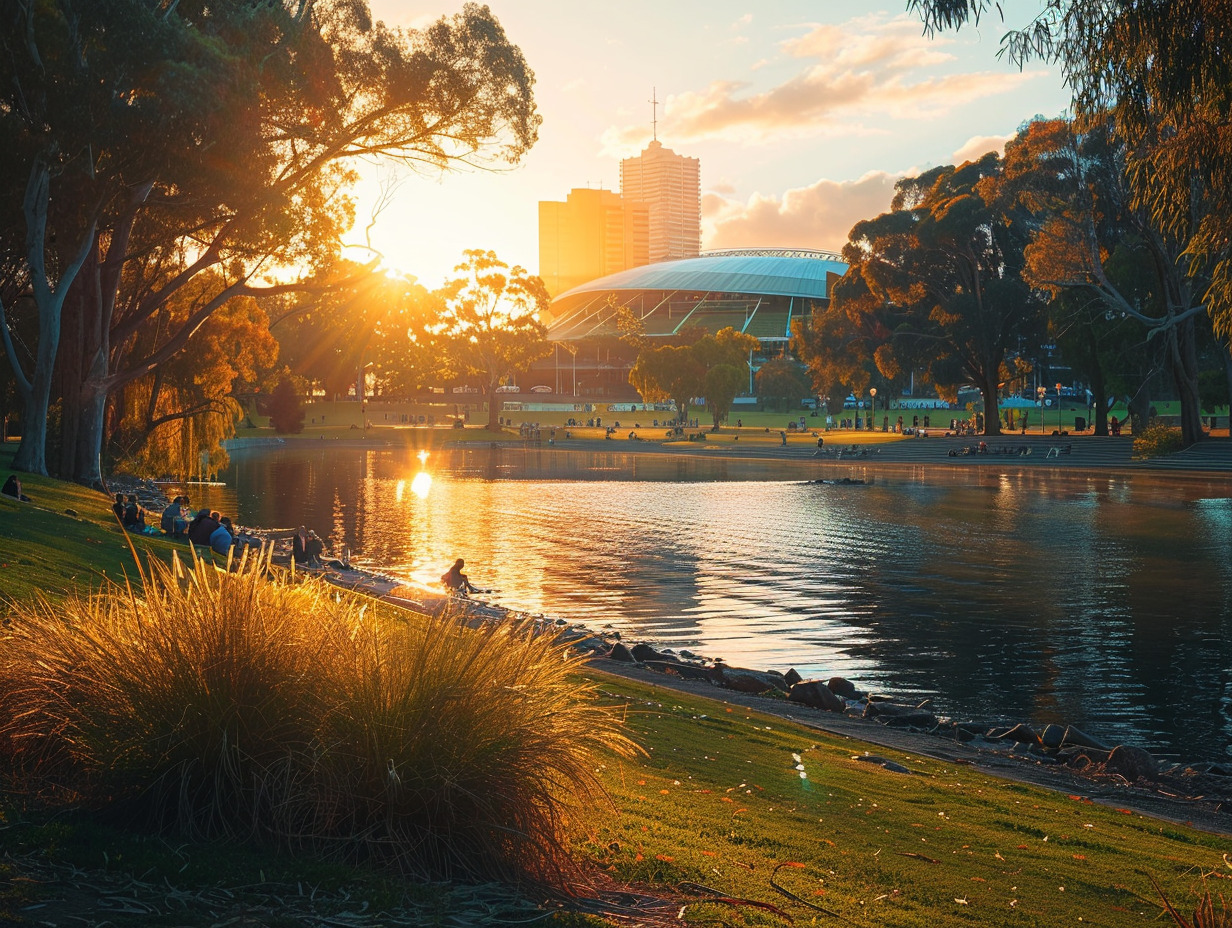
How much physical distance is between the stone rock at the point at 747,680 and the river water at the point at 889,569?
145 centimetres

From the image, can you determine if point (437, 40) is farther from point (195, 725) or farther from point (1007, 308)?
point (1007, 308)

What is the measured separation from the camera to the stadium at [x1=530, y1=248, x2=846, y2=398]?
465ft

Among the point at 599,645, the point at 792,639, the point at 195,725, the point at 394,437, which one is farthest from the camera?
the point at 394,437

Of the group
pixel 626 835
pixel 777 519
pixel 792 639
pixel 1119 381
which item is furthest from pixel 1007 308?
pixel 626 835

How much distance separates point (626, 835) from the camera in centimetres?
577

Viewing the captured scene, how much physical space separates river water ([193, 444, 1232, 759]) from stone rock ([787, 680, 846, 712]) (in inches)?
59.5

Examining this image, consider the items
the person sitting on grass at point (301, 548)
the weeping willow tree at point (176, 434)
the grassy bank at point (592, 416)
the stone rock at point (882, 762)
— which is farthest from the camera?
the grassy bank at point (592, 416)

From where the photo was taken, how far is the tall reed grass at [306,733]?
16.8 ft

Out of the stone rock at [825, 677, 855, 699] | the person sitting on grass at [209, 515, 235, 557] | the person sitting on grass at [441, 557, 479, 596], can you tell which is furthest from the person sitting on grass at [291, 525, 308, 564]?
the stone rock at [825, 677, 855, 699]

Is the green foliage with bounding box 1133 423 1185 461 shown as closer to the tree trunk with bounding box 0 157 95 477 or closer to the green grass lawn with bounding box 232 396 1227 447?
the green grass lawn with bounding box 232 396 1227 447

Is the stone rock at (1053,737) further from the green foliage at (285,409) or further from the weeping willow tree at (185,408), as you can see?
the green foliage at (285,409)

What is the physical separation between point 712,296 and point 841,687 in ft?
452

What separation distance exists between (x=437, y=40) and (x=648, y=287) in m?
126

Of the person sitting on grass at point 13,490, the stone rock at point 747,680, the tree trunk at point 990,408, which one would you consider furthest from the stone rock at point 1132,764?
the tree trunk at point 990,408
